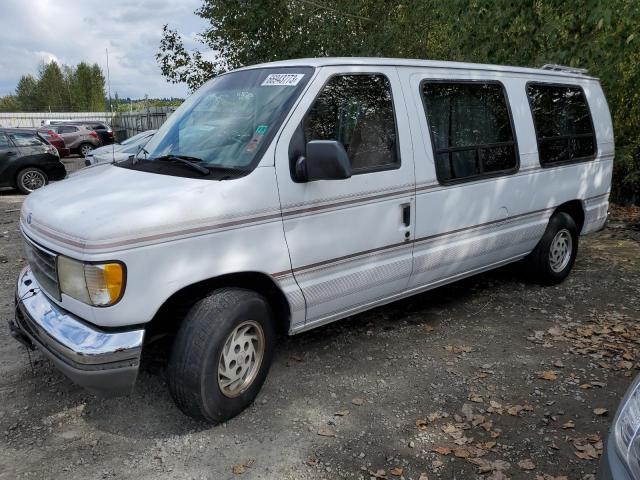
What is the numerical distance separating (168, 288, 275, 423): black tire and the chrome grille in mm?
774

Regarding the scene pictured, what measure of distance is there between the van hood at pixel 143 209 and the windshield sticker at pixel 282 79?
2.21 ft

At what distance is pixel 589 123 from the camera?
5.66 m

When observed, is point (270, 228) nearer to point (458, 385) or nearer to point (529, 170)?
point (458, 385)

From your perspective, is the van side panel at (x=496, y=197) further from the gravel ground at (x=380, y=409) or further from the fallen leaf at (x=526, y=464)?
the fallen leaf at (x=526, y=464)

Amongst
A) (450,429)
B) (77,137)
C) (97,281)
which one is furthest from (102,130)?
(450,429)

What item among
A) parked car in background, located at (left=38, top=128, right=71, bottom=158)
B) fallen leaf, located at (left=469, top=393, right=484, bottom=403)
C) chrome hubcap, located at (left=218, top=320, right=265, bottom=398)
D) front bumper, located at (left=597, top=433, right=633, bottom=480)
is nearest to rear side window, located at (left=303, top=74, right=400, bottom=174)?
chrome hubcap, located at (left=218, top=320, right=265, bottom=398)

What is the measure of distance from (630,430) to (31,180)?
13.6 meters

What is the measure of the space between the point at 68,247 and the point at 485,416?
105 inches

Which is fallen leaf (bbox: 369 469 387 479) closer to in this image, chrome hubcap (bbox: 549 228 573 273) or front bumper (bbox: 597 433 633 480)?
front bumper (bbox: 597 433 633 480)

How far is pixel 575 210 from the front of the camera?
5.72 m

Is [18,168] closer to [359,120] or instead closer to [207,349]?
[359,120]

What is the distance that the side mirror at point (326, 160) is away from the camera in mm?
3123

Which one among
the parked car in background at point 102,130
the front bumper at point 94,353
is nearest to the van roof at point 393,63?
the front bumper at point 94,353

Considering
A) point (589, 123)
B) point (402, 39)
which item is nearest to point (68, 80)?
point (402, 39)
